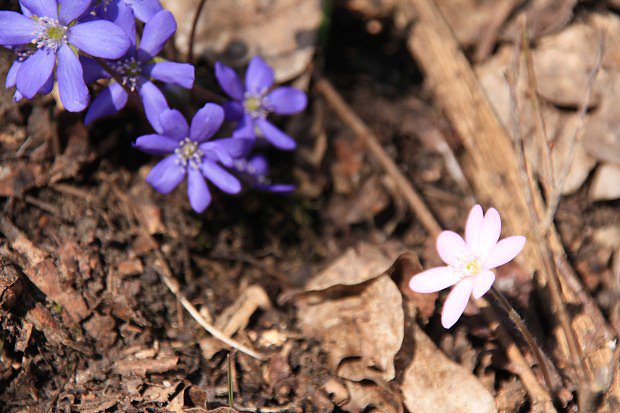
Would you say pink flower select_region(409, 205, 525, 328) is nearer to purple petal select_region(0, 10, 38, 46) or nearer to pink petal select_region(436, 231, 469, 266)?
pink petal select_region(436, 231, 469, 266)

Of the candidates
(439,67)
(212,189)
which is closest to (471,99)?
(439,67)

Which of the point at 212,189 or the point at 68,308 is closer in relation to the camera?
the point at 68,308

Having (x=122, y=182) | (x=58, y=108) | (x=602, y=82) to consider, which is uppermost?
(x=602, y=82)

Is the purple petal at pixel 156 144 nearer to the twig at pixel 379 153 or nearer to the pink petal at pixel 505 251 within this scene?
the twig at pixel 379 153

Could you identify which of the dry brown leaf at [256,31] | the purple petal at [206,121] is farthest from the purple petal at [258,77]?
the purple petal at [206,121]

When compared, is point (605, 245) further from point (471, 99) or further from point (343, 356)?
point (343, 356)

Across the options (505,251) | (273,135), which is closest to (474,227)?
(505,251)
